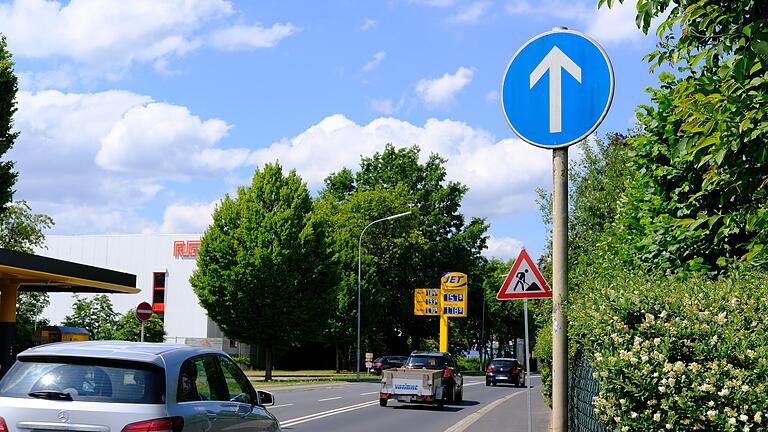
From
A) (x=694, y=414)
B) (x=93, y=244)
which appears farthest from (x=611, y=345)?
(x=93, y=244)

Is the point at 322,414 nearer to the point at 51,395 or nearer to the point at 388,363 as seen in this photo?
the point at 51,395

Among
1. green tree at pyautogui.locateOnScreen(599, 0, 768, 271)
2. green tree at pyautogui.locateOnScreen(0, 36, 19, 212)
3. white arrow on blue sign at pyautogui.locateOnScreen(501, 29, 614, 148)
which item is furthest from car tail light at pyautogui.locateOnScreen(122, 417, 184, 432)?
green tree at pyautogui.locateOnScreen(0, 36, 19, 212)

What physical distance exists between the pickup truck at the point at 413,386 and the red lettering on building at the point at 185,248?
44395 millimetres

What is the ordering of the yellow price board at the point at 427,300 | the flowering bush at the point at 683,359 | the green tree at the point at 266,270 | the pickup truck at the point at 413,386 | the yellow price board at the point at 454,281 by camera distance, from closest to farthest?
the flowering bush at the point at 683,359 < the pickup truck at the point at 413,386 < the green tree at the point at 266,270 < the yellow price board at the point at 454,281 < the yellow price board at the point at 427,300

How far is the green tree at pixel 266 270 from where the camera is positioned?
4434 centimetres

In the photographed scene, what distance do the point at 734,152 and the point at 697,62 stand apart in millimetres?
748

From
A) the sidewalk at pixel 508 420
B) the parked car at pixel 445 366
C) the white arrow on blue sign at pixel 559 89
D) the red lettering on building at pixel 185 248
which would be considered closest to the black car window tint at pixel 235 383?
the white arrow on blue sign at pixel 559 89

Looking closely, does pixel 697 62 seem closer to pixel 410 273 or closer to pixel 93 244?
pixel 410 273

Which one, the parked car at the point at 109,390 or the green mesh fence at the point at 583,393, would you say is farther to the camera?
the green mesh fence at the point at 583,393

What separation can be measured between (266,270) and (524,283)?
33.8m

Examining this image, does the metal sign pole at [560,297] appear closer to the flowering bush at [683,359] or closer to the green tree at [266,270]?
the flowering bush at [683,359]

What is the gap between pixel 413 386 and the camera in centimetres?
2595

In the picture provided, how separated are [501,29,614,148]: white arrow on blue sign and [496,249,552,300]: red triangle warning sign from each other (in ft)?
18.7

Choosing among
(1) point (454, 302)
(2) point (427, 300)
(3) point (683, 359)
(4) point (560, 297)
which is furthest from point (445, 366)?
(2) point (427, 300)
